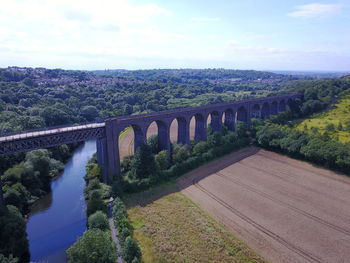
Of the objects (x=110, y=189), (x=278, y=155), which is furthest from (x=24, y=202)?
(x=278, y=155)

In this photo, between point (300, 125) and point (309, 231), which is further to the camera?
point (300, 125)

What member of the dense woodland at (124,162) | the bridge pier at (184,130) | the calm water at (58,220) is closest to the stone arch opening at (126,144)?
the dense woodland at (124,162)

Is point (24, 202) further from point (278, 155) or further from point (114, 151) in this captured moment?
point (278, 155)

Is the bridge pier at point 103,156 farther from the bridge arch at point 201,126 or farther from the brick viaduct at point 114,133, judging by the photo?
the bridge arch at point 201,126

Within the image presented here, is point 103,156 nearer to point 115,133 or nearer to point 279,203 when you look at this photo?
point 115,133

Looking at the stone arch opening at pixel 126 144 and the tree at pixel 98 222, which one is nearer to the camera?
the tree at pixel 98 222

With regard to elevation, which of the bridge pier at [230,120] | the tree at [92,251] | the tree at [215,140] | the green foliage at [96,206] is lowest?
the green foliage at [96,206]
